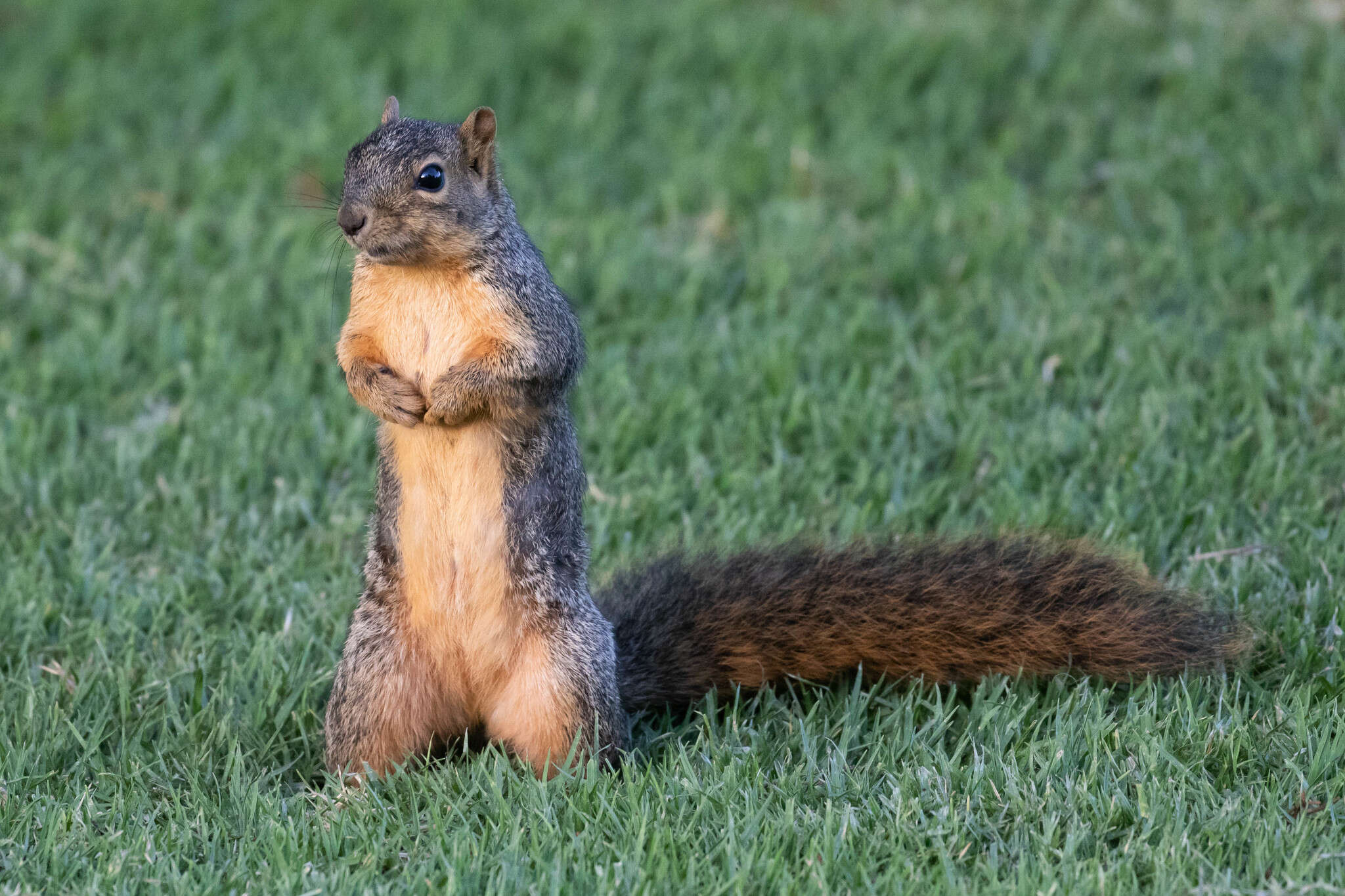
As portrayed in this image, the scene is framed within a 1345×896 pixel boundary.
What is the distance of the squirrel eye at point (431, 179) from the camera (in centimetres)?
284

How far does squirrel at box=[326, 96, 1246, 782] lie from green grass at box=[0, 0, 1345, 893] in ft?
0.34

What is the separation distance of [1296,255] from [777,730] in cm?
294

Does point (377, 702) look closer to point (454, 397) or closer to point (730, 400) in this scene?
point (454, 397)

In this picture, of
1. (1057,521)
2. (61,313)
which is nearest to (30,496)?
(61,313)

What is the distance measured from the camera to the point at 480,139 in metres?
3.00

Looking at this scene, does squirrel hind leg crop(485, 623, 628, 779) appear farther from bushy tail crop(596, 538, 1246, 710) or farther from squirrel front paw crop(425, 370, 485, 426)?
squirrel front paw crop(425, 370, 485, 426)

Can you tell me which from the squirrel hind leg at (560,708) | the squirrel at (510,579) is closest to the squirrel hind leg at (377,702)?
the squirrel at (510,579)

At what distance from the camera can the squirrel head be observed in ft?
9.12

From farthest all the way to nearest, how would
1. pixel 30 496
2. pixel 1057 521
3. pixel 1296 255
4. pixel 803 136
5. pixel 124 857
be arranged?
pixel 803 136 → pixel 1296 255 → pixel 30 496 → pixel 1057 521 → pixel 124 857

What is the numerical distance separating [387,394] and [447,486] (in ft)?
0.66

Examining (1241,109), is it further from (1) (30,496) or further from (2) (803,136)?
(1) (30,496)

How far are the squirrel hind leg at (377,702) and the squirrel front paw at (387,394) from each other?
37cm

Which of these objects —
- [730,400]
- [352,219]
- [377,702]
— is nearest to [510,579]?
[377,702]

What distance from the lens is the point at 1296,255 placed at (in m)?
5.09
